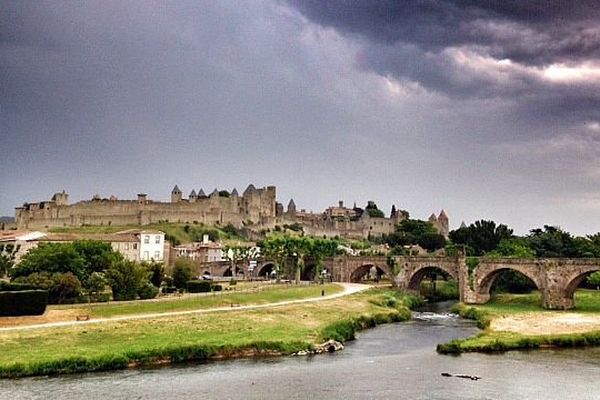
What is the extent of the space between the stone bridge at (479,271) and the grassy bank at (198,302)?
17.1 metres

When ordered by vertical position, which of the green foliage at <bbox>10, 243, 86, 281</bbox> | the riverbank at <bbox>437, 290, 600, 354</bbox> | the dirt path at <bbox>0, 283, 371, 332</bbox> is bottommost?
the riverbank at <bbox>437, 290, 600, 354</bbox>

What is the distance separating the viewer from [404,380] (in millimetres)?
31734

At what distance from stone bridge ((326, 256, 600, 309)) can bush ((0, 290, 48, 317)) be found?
47.9m

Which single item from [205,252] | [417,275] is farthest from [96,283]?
[205,252]

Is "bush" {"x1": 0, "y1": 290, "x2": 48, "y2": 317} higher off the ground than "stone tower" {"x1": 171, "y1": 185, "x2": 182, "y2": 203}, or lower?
lower

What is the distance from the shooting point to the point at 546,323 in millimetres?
51000

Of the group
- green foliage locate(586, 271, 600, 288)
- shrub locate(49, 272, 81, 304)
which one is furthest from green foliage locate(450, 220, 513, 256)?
shrub locate(49, 272, 81, 304)

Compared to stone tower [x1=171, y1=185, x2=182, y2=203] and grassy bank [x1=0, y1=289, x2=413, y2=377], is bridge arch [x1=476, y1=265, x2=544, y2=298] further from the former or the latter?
stone tower [x1=171, y1=185, x2=182, y2=203]

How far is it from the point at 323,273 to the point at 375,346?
197 feet

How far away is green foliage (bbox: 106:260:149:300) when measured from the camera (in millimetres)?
53188

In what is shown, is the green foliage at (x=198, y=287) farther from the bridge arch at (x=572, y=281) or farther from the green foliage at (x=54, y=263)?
the bridge arch at (x=572, y=281)

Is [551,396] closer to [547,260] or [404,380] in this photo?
[404,380]

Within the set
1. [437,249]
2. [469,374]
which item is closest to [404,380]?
[469,374]

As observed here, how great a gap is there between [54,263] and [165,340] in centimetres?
2313
